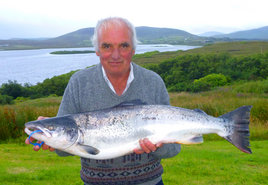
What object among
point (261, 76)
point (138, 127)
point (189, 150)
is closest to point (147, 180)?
point (138, 127)

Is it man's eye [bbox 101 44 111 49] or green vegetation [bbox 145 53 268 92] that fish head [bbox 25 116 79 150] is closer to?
man's eye [bbox 101 44 111 49]

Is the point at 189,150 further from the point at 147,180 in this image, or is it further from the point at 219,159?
the point at 147,180

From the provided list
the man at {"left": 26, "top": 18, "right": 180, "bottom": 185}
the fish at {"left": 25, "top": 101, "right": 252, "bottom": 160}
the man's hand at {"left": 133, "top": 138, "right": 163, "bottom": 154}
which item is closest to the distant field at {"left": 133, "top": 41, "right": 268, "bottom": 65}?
the fish at {"left": 25, "top": 101, "right": 252, "bottom": 160}

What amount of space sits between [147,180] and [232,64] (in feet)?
212

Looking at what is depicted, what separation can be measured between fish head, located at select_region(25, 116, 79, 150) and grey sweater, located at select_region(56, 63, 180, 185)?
0.18 m

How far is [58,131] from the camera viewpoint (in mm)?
3289

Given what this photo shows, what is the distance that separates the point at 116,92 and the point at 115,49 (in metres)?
0.58

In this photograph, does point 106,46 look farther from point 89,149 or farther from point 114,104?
point 89,149

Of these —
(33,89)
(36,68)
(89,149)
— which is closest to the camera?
(89,149)

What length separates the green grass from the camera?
689 centimetres

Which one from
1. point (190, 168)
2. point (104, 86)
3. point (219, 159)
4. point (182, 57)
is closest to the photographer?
point (104, 86)

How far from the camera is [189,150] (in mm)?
9883

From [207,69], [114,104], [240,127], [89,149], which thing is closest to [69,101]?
[114,104]

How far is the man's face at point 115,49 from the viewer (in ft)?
10.9
